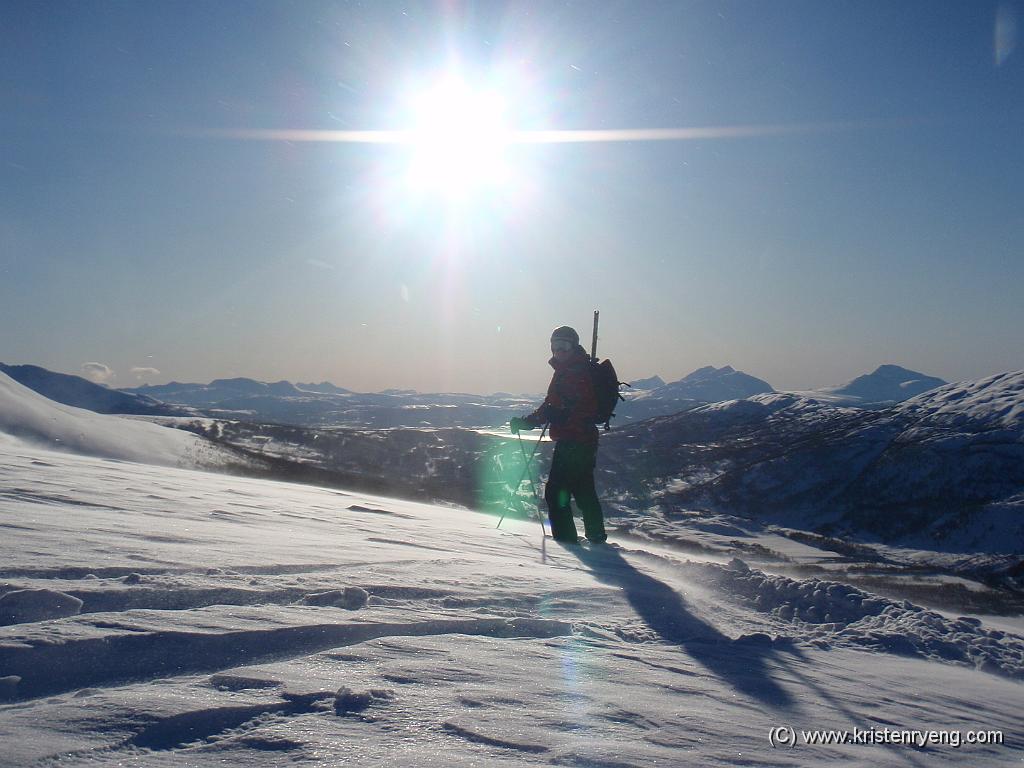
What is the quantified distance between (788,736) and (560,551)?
171 inches

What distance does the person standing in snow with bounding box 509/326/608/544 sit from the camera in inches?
318

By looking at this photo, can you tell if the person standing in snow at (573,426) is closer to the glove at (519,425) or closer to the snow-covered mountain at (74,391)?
the glove at (519,425)

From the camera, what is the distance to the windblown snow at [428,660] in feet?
6.28

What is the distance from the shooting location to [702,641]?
362 cm

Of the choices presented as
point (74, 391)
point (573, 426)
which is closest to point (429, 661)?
point (573, 426)

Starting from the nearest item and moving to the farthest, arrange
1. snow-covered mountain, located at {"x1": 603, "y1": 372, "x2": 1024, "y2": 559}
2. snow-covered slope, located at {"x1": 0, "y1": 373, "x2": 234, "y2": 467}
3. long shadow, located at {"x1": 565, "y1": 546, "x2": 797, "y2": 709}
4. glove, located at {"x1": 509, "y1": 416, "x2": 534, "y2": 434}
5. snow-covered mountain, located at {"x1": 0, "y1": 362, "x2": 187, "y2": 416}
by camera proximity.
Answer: long shadow, located at {"x1": 565, "y1": 546, "x2": 797, "y2": 709}, glove, located at {"x1": 509, "y1": 416, "x2": 534, "y2": 434}, snow-covered slope, located at {"x1": 0, "y1": 373, "x2": 234, "y2": 467}, snow-covered mountain, located at {"x1": 603, "y1": 372, "x2": 1024, "y2": 559}, snow-covered mountain, located at {"x1": 0, "y1": 362, "x2": 187, "y2": 416}

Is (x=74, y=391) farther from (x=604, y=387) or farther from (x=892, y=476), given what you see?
(x=604, y=387)

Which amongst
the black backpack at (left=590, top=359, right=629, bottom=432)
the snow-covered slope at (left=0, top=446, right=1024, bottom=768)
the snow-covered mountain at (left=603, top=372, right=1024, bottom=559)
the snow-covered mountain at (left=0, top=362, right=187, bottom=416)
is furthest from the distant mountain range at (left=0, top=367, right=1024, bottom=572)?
the snow-covered mountain at (left=0, top=362, right=187, bottom=416)

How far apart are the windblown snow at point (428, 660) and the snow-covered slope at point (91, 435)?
875 cm

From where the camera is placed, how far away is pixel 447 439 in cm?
4809

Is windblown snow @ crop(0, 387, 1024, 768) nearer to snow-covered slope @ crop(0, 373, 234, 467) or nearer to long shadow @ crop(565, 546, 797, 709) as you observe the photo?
long shadow @ crop(565, 546, 797, 709)

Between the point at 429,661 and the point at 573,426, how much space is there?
5.64 m

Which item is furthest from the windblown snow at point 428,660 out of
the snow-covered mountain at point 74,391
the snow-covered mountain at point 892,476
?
the snow-covered mountain at point 74,391

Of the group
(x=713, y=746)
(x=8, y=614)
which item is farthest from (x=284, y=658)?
(x=713, y=746)
